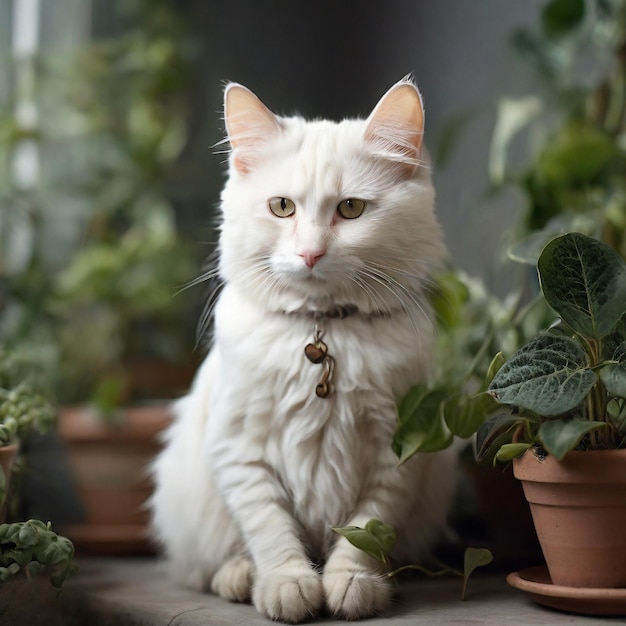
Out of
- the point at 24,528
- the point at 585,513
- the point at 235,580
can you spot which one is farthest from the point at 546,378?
→ the point at 24,528

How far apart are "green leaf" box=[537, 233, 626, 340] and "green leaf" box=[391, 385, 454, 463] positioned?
0.81ft

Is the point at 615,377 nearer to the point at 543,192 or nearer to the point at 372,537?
the point at 372,537

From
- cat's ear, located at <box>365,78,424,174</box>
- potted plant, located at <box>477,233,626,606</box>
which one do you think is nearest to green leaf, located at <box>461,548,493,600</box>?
potted plant, located at <box>477,233,626,606</box>

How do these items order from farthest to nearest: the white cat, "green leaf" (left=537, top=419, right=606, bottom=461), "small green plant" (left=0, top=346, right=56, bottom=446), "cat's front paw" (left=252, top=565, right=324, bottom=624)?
"small green plant" (left=0, top=346, right=56, bottom=446), the white cat, "cat's front paw" (left=252, top=565, right=324, bottom=624), "green leaf" (left=537, top=419, right=606, bottom=461)

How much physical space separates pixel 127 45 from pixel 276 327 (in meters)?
1.38

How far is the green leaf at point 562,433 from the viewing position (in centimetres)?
97

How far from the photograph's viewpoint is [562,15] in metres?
1.82

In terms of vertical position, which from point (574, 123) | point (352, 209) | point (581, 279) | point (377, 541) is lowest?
point (377, 541)

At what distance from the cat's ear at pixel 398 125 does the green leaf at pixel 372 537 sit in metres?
0.56

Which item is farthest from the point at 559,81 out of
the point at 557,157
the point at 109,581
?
the point at 109,581

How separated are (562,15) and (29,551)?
1.58m

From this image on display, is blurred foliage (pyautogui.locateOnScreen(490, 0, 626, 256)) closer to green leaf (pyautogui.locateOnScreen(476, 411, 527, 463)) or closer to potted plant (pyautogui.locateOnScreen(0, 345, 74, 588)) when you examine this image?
green leaf (pyautogui.locateOnScreen(476, 411, 527, 463))

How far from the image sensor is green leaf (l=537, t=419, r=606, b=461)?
97cm

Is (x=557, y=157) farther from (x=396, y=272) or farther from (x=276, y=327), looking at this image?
(x=276, y=327)
